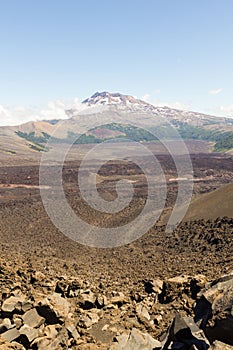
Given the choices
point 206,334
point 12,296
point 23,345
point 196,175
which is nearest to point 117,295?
point 12,296

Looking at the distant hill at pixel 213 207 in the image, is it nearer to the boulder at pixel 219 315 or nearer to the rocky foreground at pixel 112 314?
the rocky foreground at pixel 112 314

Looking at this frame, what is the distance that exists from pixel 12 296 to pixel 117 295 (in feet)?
11.0

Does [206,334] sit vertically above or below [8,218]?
above

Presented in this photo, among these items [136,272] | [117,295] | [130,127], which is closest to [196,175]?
[136,272]

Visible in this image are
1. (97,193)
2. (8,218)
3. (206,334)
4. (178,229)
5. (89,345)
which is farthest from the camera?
(97,193)

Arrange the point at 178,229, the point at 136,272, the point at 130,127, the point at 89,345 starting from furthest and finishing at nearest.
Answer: the point at 130,127 < the point at 178,229 < the point at 136,272 < the point at 89,345

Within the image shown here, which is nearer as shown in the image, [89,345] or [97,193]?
[89,345]

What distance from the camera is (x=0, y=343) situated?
6664mm

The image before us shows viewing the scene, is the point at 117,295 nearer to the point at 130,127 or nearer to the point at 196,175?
the point at 196,175

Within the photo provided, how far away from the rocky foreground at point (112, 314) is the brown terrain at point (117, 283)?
0.07ft

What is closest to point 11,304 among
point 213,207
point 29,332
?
point 29,332

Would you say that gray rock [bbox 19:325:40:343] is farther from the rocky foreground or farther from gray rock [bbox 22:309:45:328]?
gray rock [bbox 22:309:45:328]

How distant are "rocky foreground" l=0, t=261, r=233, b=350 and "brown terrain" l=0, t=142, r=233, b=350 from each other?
0.02 m

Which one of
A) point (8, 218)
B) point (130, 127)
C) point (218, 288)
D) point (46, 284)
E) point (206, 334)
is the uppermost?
point (130, 127)
